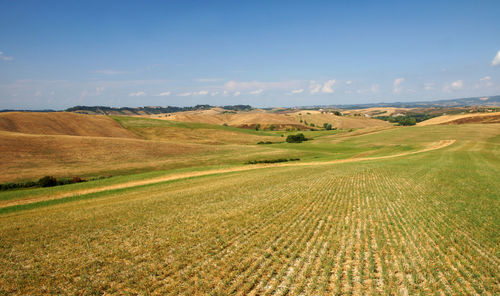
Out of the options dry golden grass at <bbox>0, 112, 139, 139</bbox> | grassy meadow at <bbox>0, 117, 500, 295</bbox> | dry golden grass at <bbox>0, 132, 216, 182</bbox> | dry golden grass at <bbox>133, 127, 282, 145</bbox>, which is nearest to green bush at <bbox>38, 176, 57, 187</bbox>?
dry golden grass at <bbox>0, 132, 216, 182</bbox>

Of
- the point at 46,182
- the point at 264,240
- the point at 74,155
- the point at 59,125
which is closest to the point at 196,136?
the point at 59,125

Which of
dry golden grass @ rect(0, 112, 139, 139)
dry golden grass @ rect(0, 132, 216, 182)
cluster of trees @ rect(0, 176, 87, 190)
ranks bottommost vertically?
cluster of trees @ rect(0, 176, 87, 190)

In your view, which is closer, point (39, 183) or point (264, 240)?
point (264, 240)

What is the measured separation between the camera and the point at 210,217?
56.2 ft

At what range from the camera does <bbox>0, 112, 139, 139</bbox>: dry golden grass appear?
75.8 m

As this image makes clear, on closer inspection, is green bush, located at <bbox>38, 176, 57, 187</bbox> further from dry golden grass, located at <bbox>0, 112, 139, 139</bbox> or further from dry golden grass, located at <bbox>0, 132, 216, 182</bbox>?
dry golden grass, located at <bbox>0, 112, 139, 139</bbox>

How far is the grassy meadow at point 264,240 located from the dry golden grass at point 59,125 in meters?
61.8

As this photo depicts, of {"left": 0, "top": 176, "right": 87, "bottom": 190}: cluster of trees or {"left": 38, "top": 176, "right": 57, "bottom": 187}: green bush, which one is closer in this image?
{"left": 0, "top": 176, "right": 87, "bottom": 190}: cluster of trees

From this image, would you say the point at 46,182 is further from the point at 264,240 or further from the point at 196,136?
the point at 196,136

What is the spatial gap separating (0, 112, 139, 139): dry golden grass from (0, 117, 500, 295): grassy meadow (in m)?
61.8

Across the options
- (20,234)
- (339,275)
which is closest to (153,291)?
(339,275)

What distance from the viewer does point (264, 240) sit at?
12.8 m

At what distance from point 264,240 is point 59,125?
309ft

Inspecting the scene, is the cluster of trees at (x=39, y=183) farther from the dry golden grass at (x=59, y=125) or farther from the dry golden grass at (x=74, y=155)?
the dry golden grass at (x=59, y=125)
